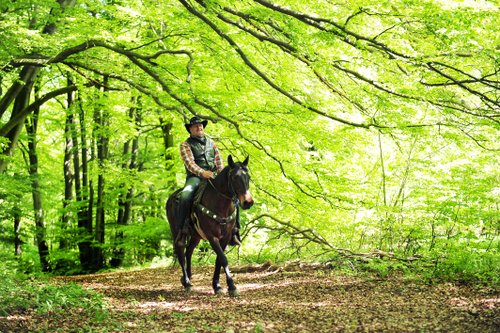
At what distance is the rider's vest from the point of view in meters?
8.64

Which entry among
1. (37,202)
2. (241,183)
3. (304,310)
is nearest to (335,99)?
(241,183)

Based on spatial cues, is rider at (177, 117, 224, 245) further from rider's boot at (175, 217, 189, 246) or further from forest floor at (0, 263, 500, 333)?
forest floor at (0, 263, 500, 333)

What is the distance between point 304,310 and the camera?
6.52 meters

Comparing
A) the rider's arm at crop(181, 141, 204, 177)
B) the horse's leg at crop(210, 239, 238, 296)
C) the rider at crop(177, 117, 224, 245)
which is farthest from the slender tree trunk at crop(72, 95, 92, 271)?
the horse's leg at crop(210, 239, 238, 296)

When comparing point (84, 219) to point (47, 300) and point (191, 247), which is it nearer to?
point (191, 247)

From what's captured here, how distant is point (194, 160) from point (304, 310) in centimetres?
334

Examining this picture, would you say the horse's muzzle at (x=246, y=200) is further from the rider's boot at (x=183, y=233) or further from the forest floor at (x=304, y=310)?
the rider's boot at (x=183, y=233)

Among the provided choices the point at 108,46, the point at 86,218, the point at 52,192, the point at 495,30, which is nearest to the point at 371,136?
the point at 495,30

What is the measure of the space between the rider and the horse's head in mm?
920

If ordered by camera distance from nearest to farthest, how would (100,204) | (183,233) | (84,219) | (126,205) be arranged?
(183,233), (100,204), (126,205), (84,219)

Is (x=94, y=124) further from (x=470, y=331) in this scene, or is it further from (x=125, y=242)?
(x=470, y=331)

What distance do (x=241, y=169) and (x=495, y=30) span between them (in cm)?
402

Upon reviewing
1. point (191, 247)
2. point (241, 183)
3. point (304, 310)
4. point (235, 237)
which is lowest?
point (304, 310)

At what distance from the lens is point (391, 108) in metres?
8.59
